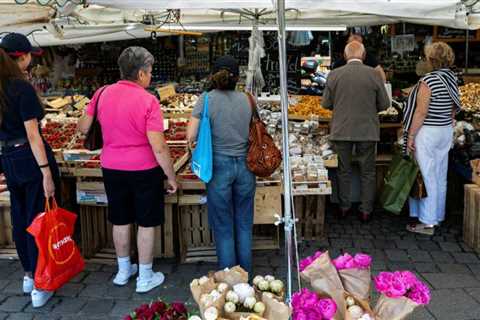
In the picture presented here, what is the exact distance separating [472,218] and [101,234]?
3.17 meters

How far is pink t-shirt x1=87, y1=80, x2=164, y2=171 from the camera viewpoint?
373 cm

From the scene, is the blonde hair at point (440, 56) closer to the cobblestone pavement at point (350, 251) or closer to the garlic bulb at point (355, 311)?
the cobblestone pavement at point (350, 251)

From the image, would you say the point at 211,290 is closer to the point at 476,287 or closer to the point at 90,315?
the point at 90,315

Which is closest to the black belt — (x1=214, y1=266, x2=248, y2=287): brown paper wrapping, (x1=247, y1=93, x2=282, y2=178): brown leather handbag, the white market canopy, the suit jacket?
the white market canopy

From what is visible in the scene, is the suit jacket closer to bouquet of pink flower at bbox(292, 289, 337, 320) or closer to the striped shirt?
the striped shirt

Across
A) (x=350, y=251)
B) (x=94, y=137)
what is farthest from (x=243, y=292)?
(x=350, y=251)

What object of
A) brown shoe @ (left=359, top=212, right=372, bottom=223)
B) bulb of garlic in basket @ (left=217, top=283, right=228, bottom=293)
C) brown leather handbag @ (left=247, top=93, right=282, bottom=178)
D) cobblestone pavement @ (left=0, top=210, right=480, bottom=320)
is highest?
brown leather handbag @ (left=247, top=93, right=282, bottom=178)

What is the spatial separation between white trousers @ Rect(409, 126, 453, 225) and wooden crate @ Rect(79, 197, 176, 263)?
2.24 m

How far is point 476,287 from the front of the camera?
412cm

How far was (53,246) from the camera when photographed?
3768mm

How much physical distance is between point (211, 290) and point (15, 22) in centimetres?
270

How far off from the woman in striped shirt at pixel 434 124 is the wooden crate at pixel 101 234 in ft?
7.31

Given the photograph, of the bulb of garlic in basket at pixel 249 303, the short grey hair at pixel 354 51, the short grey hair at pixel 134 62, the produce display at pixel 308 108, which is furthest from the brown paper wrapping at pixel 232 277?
the produce display at pixel 308 108

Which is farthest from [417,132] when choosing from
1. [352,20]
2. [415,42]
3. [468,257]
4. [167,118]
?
[415,42]
